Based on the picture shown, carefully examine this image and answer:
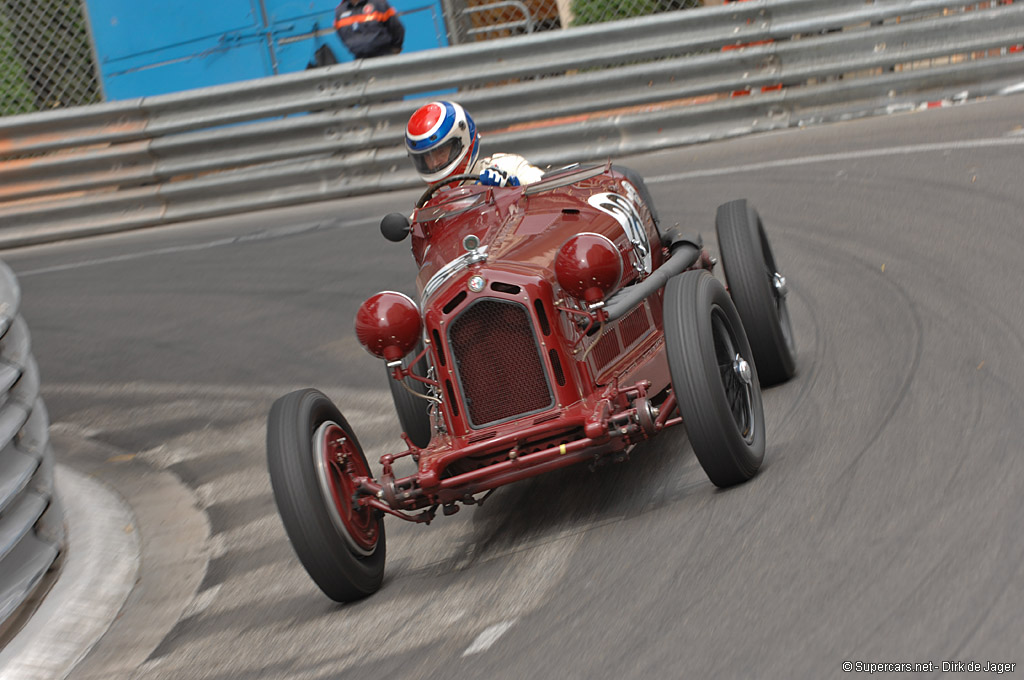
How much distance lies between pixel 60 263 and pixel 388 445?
6.31 metres

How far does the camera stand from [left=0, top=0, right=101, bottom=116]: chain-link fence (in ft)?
51.8

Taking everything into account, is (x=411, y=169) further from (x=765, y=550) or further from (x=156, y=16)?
(x=765, y=550)

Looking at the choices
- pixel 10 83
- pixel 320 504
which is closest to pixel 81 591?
pixel 320 504

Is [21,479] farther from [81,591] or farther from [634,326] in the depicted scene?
[634,326]

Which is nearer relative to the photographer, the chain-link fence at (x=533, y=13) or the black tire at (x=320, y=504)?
the black tire at (x=320, y=504)

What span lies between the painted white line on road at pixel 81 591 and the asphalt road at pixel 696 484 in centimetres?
11

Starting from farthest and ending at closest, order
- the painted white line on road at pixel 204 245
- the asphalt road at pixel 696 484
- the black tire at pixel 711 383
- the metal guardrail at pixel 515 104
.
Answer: the painted white line on road at pixel 204 245 → the metal guardrail at pixel 515 104 → the black tire at pixel 711 383 → the asphalt road at pixel 696 484

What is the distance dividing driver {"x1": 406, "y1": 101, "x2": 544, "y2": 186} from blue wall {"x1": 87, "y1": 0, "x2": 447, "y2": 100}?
8.80m

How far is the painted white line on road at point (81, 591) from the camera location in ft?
16.4

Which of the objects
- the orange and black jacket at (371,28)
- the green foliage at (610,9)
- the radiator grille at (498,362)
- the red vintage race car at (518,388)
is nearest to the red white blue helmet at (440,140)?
the red vintage race car at (518,388)

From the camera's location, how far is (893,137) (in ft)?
31.7

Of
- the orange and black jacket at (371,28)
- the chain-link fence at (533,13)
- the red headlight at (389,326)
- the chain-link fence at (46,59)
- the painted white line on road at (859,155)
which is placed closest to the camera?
the red headlight at (389,326)

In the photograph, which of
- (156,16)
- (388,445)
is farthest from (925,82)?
(156,16)

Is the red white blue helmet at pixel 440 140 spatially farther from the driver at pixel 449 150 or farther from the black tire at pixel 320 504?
the black tire at pixel 320 504
